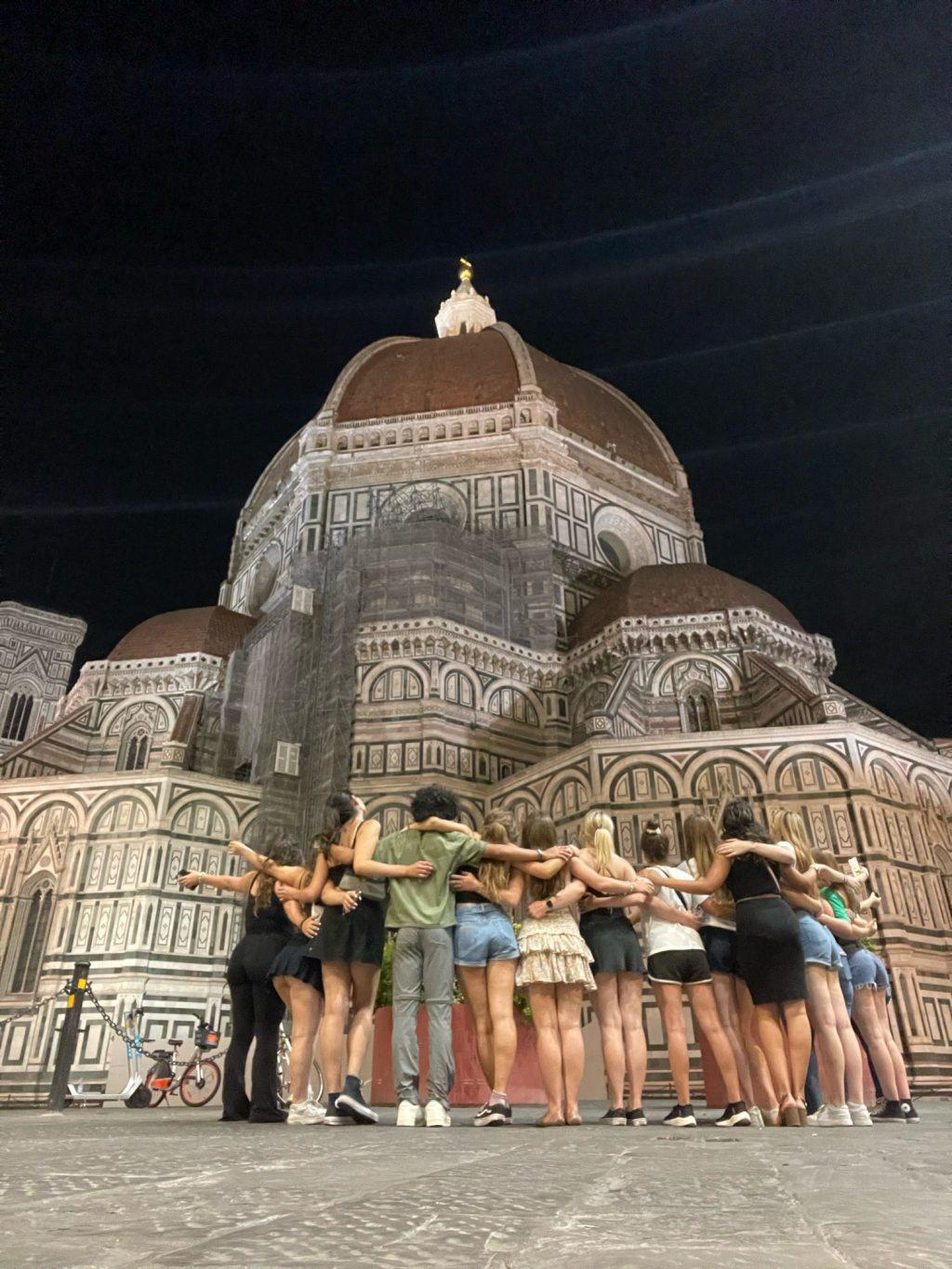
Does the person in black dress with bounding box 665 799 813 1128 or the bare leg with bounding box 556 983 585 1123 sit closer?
the person in black dress with bounding box 665 799 813 1128

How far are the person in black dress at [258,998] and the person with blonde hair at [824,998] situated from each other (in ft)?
8.34

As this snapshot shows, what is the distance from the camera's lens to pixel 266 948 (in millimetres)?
4629

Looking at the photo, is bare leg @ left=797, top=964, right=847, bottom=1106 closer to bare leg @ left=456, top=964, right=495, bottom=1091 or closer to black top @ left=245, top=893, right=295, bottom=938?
bare leg @ left=456, top=964, right=495, bottom=1091

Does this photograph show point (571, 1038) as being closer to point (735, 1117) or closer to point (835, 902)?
point (735, 1117)

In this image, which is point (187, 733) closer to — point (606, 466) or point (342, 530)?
point (342, 530)

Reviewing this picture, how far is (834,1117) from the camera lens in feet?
13.7

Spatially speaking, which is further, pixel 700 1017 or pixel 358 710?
pixel 358 710

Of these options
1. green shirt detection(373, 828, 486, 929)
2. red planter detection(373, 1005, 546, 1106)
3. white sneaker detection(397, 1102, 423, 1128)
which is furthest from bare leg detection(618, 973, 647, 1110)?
red planter detection(373, 1005, 546, 1106)

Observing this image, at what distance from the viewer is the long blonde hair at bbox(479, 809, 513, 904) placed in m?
4.40

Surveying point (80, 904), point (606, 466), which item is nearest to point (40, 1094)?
point (80, 904)

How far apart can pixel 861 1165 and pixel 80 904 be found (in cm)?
1436

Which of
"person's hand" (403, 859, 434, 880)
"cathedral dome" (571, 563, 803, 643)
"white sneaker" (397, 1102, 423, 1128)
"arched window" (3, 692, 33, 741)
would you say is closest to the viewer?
"white sneaker" (397, 1102, 423, 1128)

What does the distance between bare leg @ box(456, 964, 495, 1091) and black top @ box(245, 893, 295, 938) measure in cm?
106

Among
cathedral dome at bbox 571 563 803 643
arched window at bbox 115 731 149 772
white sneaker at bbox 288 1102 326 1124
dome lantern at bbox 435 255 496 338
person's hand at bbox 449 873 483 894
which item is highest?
dome lantern at bbox 435 255 496 338
